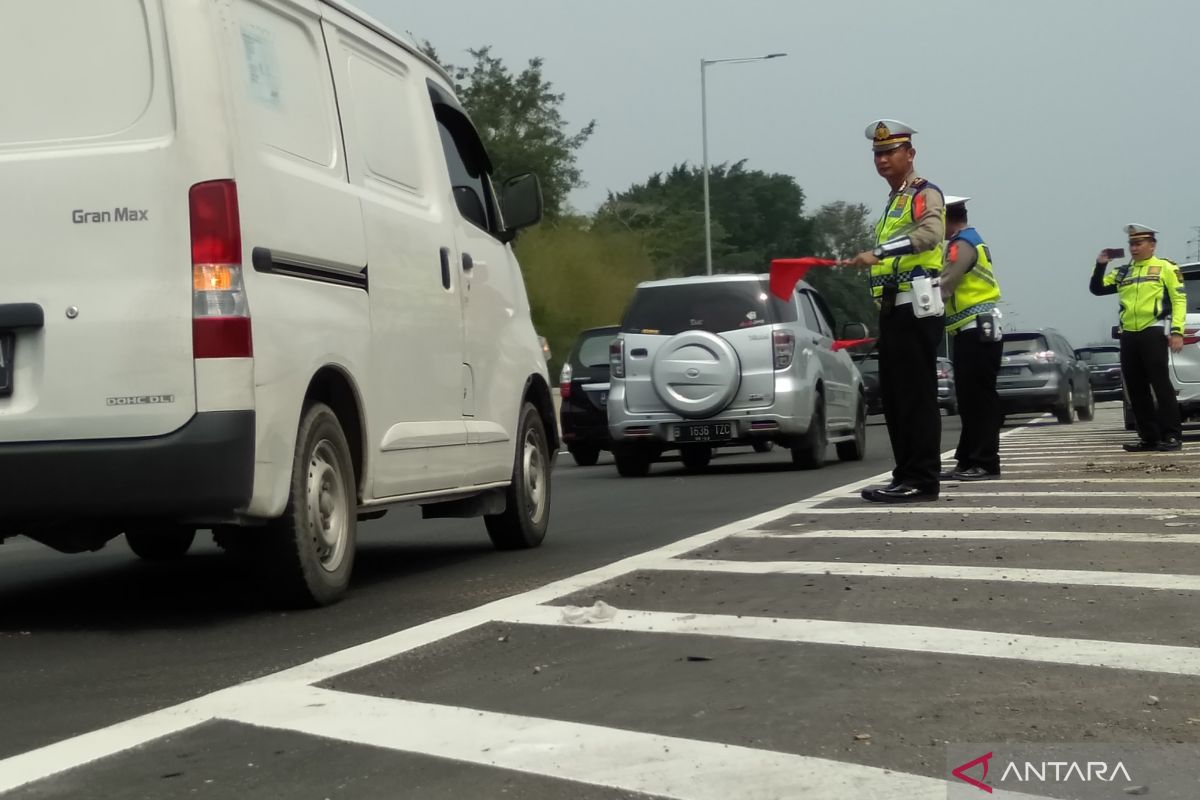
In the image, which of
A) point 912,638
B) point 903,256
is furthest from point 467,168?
point 912,638

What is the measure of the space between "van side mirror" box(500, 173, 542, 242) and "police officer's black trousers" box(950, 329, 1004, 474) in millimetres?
4232

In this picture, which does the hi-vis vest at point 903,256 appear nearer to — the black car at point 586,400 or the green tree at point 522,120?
the black car at point 586,400

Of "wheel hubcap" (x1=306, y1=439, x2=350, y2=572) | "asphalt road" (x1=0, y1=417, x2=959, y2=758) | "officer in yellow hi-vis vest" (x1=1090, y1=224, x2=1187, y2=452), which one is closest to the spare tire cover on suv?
"asphalt road" (x1=0, y1=417, x2=959, y2=758)

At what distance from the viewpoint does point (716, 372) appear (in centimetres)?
1555

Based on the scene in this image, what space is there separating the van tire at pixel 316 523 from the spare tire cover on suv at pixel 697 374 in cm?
886

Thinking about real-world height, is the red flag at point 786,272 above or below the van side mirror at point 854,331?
above

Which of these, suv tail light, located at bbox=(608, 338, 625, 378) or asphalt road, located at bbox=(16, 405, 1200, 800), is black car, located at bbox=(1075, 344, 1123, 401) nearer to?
suv tail light, located at bbox=(608, 338, 625, 378)

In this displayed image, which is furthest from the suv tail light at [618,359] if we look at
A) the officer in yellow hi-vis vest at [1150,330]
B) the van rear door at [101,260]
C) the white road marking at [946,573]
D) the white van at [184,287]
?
the van rear door at [101,260]

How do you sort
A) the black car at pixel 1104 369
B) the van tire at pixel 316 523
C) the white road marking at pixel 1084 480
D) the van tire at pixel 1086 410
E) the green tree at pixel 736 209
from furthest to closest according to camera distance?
the green tree at pixel 736 209 → the black car at pixel 1104 369 → the van tire at pixel 1086 410 → the white road marking at pixel 1084 480 → the van tire at pixel 316 523

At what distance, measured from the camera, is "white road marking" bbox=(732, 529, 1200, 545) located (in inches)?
305

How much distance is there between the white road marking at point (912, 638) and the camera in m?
4.83

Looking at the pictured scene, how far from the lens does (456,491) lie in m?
7.88

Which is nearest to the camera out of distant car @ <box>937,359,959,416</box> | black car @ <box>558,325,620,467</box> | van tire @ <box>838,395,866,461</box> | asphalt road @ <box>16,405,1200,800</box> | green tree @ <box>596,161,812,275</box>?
asphalt road @ <box>16,405,1200,800</box>

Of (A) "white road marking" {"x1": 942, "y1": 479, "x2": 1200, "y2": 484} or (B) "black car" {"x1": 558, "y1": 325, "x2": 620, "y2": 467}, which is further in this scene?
(B) "black car" {"x1": 558, "y1": 325, "x2": 620, "y2": 467}
